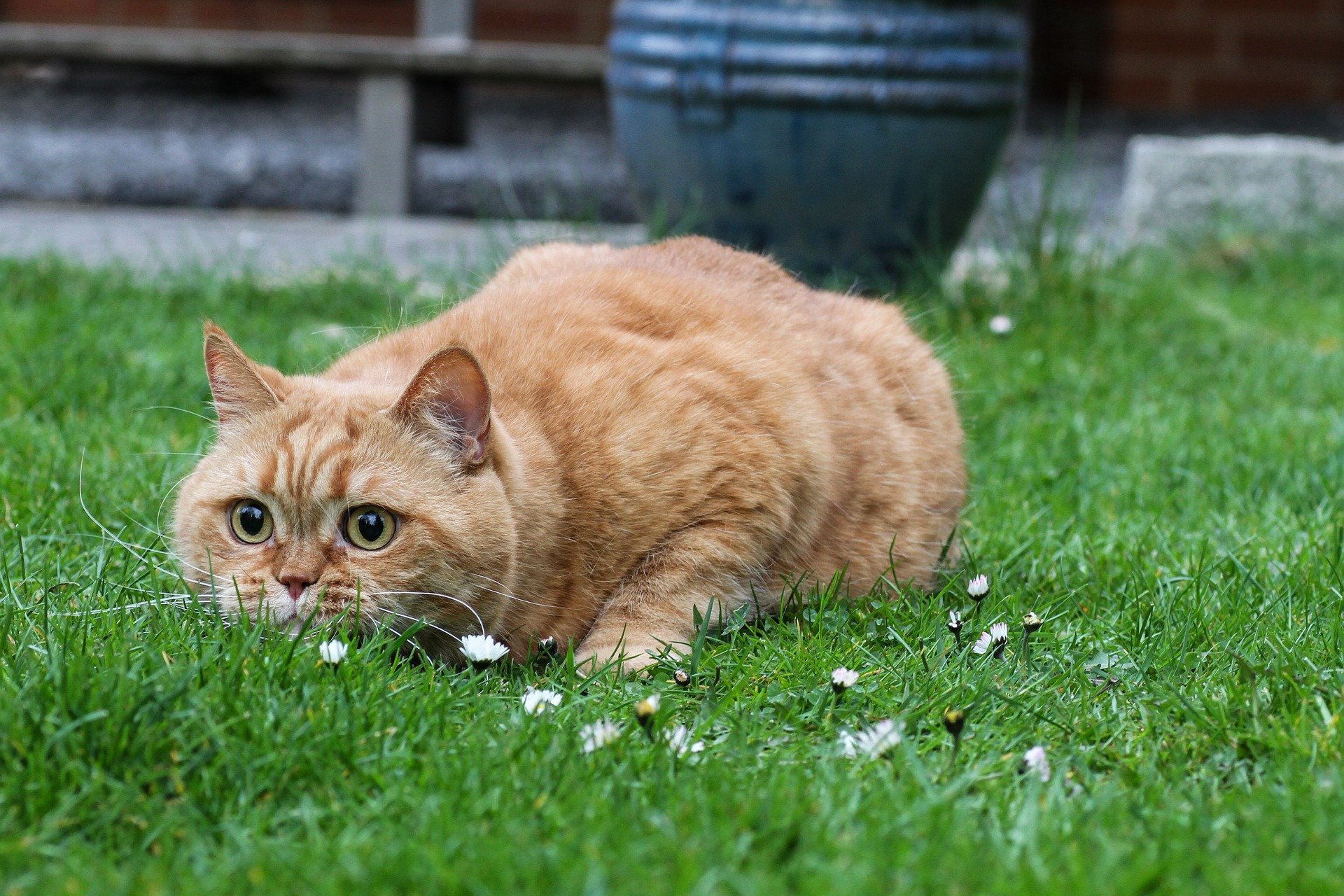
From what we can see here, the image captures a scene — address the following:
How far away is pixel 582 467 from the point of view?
8.02 feet

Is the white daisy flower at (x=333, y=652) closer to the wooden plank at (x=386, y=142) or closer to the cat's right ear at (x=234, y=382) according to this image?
the cat's right ear at (x=234, y=382)

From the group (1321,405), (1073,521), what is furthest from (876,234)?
(1073,521)

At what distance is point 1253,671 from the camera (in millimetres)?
2213

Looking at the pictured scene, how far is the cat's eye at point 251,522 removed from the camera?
7.45 feet

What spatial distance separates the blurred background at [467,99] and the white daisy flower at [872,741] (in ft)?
10.7

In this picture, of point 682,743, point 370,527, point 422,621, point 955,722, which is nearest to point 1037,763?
point 955,722

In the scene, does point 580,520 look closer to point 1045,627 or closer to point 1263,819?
point 1045,627

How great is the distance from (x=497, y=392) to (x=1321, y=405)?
2873mm

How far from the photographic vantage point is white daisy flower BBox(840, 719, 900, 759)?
1.96 m

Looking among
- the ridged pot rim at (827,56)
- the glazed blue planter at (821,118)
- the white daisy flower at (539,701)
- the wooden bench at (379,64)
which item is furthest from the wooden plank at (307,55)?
the white daisy flower at (539,701)

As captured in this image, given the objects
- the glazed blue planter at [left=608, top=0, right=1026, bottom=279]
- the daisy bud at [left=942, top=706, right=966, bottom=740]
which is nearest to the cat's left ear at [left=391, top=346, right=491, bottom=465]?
the daisy bud at [left=942, top=706, right=966, bottom=740]

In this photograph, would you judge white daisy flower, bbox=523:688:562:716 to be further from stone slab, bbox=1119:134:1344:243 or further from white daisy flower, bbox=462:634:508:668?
stone slab, bbox=1119:134:1344:243

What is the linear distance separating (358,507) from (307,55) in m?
5.17

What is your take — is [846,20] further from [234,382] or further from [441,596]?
[441,596]
